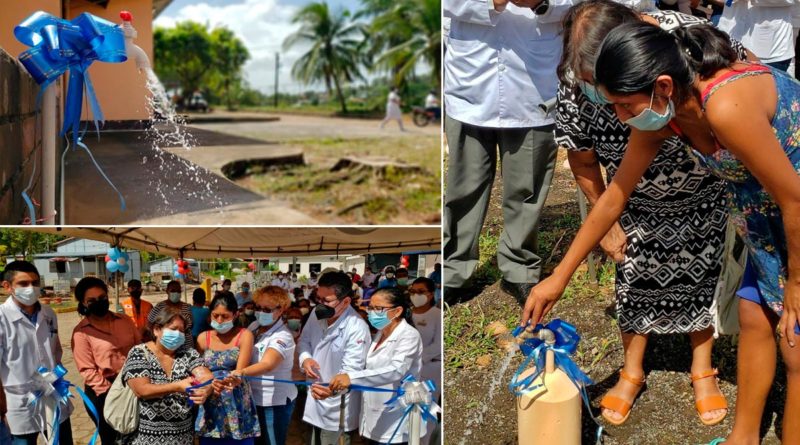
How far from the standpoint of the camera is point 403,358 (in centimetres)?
282

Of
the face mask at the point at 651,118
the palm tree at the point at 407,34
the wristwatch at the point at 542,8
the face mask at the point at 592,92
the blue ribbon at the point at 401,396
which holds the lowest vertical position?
the blue ribbon at the point at 401,396

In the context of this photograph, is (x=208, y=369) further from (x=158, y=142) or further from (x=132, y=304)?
(x=158, y=142)

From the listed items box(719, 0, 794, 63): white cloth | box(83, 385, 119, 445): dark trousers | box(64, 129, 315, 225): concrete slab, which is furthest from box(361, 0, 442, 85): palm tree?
box(83, 385, 119, 445): dark trousers

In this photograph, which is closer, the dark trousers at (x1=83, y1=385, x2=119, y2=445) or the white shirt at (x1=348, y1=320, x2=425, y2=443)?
the white shirt at (x1=348, y1=320, x2=425, y2=443)

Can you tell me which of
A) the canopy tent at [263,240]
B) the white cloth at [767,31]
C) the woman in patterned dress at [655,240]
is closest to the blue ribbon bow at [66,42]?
the canopy tent at [263,240]

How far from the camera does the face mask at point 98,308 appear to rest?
9.95ft

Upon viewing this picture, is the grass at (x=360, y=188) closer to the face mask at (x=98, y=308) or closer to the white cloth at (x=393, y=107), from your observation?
the white cloth at (x=393, y=107)

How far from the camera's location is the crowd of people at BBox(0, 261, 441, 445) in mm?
2766

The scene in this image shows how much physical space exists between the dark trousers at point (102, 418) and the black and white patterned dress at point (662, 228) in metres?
1.98

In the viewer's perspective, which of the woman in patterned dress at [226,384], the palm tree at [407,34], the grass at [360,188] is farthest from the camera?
the palm tree at [407,34]

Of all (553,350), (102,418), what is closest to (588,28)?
(553,350)

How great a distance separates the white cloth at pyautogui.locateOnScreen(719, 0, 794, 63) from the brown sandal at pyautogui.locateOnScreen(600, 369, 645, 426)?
2.38m

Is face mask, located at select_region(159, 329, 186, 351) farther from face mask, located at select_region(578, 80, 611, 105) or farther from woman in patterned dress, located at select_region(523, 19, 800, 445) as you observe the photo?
face mask, located at select_region(578, 80, 611, 105)

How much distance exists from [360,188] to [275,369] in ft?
35.2
